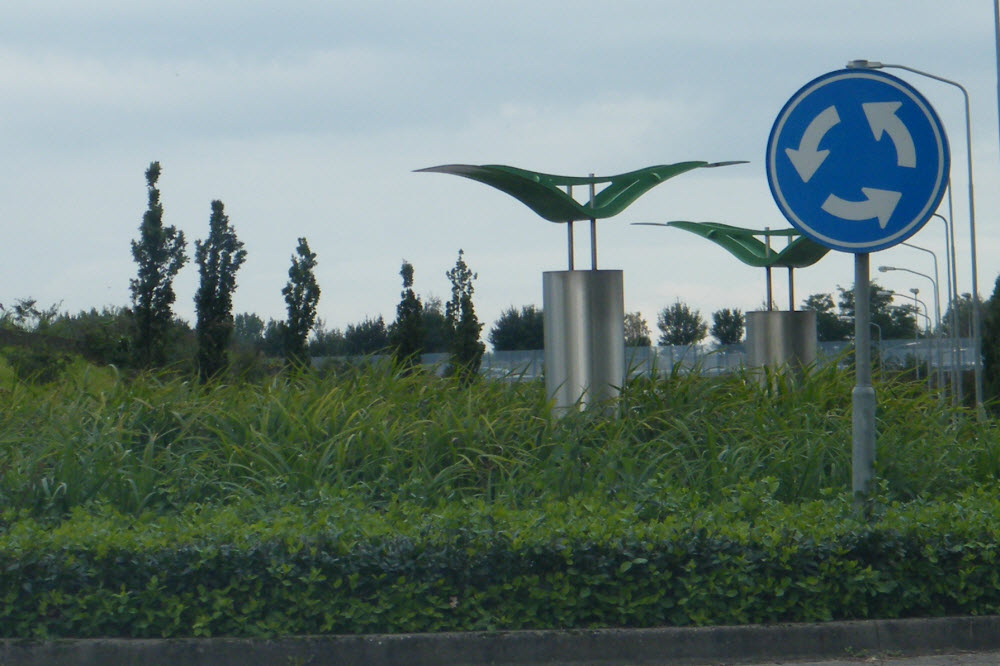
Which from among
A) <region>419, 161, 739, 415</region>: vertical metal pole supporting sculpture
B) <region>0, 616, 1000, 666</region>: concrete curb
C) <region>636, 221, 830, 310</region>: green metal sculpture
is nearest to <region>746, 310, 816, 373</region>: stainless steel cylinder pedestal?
<region>636, 221, 830, 310</region>: green metal sculpture

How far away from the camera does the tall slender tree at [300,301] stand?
139 ft

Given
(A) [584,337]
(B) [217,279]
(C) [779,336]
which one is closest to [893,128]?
(A) [584,337]

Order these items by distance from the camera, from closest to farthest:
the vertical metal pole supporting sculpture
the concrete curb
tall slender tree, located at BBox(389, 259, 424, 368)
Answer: the concrete curb, the vertical metal pole supporting sculpture, tall slender tree, located at BBox(389, 259, 424, 368)

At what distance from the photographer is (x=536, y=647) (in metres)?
4.67

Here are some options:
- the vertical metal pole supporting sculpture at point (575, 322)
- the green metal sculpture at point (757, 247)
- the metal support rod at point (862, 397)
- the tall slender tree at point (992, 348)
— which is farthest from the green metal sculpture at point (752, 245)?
the tall slender tree at point (992, 348)

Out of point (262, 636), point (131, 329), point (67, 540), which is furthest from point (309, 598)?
point (131, 329)

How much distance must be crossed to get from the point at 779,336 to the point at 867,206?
6961mm

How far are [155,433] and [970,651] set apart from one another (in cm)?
511

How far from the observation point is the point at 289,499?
6.19m

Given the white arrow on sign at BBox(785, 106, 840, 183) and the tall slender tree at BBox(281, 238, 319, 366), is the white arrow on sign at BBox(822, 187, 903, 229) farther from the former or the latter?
the tall slender tree at BBox(281, 238, 319, 366)

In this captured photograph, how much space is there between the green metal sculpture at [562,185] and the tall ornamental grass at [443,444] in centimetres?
143

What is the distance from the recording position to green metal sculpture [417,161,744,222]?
8.23 metres

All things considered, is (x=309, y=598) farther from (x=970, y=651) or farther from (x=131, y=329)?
(x=131, y=329)

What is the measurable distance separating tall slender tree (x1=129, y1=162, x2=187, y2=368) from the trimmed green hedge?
32689 mm
